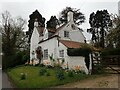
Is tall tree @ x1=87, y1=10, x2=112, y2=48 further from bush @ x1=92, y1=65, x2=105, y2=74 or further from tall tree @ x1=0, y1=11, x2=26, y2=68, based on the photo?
bush @ x1=92, y1=65, x2=105, y2=74

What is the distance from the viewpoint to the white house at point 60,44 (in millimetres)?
23969

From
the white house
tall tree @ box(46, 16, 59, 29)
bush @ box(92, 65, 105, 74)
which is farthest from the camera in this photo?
tall tree @ box(46, 16, 59, 29)

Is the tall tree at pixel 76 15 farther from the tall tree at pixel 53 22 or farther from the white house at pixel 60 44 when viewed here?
the white house at pixel 60 44

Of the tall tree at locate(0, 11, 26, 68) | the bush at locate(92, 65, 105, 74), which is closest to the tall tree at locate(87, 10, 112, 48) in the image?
the tall tree at locate(0, 11, 26, 68)

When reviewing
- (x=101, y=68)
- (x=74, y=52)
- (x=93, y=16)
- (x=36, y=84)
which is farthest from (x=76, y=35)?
(x=93, y=16)

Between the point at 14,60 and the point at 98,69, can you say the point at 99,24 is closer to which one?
the point at 14,60

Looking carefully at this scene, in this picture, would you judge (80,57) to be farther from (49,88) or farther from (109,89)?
(109,89)

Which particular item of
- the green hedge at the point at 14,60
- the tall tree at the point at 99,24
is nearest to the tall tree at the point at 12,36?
the green hedge at the point at 14,60

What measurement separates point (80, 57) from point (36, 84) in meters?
7.12

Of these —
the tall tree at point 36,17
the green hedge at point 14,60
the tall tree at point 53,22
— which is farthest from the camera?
the tall tree at point 53,22

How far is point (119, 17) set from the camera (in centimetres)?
2823

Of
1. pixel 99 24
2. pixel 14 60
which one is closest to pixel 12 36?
pixel 14 60

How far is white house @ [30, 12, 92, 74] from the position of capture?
2397cm

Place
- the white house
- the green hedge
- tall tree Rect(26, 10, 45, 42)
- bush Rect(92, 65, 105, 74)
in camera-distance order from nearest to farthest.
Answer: bush Rect(92, 65, 105, 74) → the white house → the green hedge → tall tree Rect(26, 10, 45, 42)
